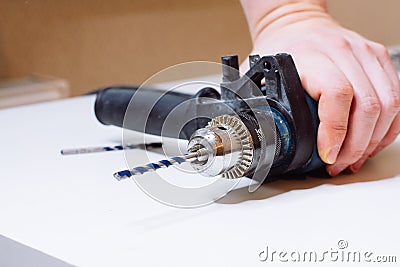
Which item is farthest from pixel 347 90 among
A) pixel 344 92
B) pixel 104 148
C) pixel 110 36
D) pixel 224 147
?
pixel 110 36

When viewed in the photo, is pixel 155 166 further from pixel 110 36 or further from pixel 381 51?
pixel 110 36

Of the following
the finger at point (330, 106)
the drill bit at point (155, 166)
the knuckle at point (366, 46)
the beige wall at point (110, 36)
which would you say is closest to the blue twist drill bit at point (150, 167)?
the drill bit at point (155, 166)

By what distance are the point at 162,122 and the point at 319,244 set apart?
23 centimetres

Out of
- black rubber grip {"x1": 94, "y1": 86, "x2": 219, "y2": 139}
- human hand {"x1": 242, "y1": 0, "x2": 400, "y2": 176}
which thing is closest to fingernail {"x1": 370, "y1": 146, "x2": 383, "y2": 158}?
human hand {"x1": 242, "y1": 0, "x2": 400, "y2": 176}

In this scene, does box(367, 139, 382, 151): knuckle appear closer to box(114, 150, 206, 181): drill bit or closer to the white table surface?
the white table surface

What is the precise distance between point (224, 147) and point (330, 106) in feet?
0.38

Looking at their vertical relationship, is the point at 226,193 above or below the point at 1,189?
below

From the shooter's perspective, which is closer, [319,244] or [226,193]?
[319,244]

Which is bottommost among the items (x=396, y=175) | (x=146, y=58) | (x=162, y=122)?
(x=396, y=175)

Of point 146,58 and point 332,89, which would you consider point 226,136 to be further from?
point 146,58

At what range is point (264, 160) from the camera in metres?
0.48

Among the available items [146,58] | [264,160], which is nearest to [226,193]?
[264,160]

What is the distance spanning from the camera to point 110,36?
2.00 meters

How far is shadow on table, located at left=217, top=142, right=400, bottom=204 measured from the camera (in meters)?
0.49
